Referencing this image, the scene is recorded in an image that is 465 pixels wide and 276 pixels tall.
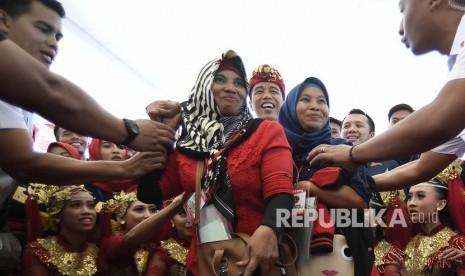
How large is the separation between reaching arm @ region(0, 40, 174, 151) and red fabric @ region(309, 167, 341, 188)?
760 mm

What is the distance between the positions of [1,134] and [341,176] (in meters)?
1.37

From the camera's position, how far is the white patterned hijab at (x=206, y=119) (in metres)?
2.16

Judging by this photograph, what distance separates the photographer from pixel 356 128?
167 inches

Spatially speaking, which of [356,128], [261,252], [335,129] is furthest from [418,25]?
[335,129]

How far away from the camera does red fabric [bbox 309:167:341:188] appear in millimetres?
2197

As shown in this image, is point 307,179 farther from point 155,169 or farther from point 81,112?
point 81,112

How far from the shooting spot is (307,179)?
2291 mm

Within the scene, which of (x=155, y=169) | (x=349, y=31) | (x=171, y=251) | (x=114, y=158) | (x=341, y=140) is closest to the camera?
(x=155, y=169)

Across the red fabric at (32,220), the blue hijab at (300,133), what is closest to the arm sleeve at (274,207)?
the blue hijab at (300,133)

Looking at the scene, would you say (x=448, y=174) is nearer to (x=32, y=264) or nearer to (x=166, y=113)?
(x=166, y=113)

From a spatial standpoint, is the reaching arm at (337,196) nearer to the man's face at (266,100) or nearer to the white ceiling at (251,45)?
the man's face at (266,100)

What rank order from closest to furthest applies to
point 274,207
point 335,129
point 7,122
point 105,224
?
point 274,207 → point 7,122 → point 105,224 → point 335,129

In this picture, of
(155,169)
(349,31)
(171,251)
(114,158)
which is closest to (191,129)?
(155,169)

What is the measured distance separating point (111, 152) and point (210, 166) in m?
1.85
